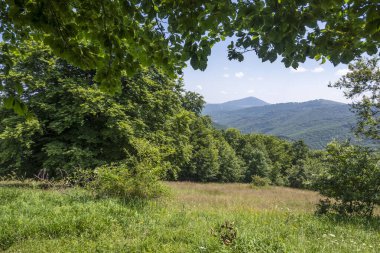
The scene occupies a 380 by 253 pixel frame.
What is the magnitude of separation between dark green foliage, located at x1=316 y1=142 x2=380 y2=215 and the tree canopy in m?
7.77

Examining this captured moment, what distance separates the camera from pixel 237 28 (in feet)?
10.6

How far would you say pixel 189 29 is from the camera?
3.13 metres

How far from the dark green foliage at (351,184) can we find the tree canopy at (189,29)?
777cm

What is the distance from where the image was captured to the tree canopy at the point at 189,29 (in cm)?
250

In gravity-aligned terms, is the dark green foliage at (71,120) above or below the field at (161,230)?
above

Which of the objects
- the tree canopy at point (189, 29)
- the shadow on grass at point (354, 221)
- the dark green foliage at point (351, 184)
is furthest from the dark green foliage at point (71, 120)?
the tree canopy at point (189, 29)

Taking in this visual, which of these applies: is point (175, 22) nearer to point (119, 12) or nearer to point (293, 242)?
point (119, 12)

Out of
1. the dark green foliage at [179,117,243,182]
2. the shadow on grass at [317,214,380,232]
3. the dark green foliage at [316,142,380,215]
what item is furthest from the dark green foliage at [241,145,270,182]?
the shadow on grass at [317,214,380,232]

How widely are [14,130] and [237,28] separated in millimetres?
13582

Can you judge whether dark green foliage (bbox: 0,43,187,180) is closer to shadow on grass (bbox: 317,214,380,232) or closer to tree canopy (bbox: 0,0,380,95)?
shadow on grass (bbox: 317,214,380,232)

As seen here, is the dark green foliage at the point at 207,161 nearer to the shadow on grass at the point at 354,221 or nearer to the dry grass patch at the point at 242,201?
the dry grass patch at the point at 242,201

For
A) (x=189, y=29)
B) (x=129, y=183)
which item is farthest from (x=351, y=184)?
(x=189, y=29)

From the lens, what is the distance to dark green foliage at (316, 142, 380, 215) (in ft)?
29.7

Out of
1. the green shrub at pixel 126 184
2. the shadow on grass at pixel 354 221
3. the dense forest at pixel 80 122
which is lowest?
the shadow on grass at pixel 354 221
